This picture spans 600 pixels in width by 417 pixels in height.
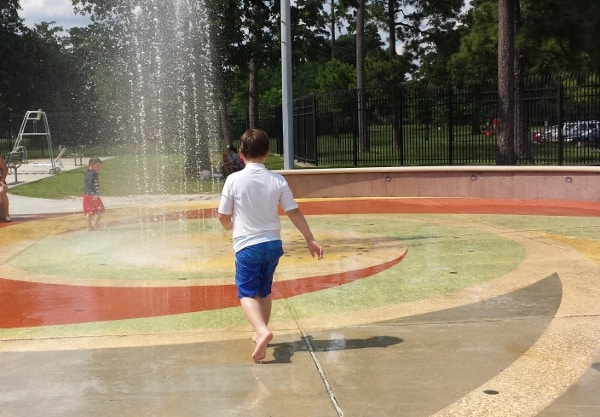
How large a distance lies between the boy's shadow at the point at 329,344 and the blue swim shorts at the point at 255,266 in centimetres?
46

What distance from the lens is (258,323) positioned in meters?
4.75

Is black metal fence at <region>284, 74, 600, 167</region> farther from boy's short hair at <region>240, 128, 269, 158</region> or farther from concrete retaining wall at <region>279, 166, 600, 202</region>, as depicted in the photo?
boy's short hair at <region>240, 128, 269, 158</region>

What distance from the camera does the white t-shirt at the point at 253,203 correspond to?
481 centimetres

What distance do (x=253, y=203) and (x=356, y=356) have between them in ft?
4.00

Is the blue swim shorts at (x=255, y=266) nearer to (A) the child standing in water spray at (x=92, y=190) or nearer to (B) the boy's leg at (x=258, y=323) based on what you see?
(B) the boy's leg at (x=258, y=323)

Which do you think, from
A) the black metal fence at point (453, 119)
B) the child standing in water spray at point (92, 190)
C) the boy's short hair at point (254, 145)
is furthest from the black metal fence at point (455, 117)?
the boy's short hair at point (254, 145)

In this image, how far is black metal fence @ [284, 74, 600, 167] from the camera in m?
17.2

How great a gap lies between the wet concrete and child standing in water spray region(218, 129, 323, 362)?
0.47 meters

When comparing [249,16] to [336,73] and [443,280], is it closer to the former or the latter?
[443,280]

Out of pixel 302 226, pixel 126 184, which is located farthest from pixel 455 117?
pixel 302 226

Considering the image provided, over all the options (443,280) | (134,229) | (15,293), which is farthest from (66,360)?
(134,229)

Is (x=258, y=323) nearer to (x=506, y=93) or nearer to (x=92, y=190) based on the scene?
(x=92, y=190)

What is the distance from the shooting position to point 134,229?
11.9 meters

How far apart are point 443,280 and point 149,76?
17797 mm
